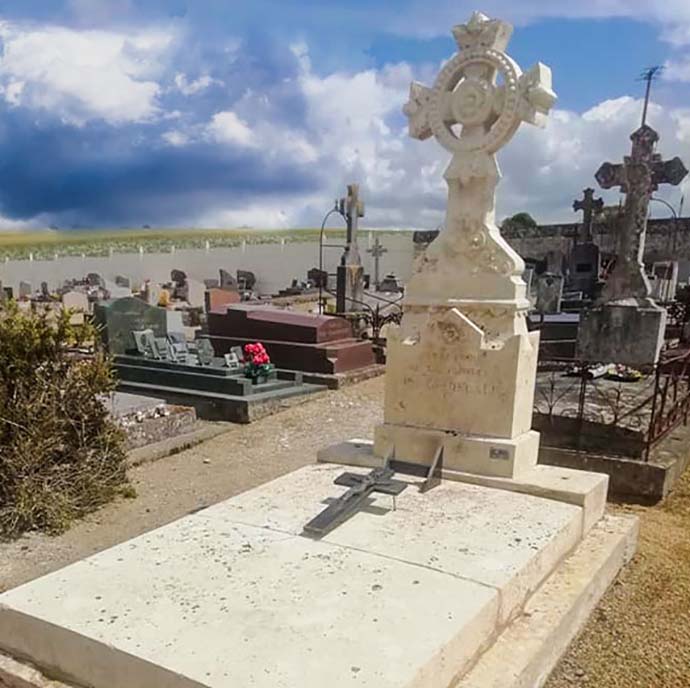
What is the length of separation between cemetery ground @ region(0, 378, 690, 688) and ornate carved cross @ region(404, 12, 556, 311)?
5.45 ft

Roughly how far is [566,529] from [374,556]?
110 centimetres

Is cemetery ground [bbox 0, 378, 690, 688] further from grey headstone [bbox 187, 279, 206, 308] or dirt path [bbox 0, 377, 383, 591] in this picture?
grey headstone [bbox 187, 279, 206, 308]

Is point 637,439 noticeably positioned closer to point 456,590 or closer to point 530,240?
point 456,590

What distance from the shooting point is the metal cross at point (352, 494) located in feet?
10.2

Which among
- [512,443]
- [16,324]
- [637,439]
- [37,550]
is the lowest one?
[37,550]

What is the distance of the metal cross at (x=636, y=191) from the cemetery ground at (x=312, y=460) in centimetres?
453

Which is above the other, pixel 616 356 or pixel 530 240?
pixel 530 240

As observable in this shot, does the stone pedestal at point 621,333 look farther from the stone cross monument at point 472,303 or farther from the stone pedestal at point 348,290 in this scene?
the stone pedestal at point 348,290

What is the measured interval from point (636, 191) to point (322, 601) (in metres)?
9.71

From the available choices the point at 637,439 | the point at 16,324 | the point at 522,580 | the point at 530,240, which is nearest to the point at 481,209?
the point at 522,580

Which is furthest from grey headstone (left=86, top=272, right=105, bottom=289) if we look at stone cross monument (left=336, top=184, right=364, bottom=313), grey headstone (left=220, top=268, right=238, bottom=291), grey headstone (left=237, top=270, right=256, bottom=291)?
stone cross monument (left=336, top=184, right=364, bottom=313)

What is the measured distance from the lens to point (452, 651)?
86.4 inches

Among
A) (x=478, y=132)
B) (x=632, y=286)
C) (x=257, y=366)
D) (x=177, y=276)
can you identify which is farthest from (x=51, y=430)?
(x=177, y=276)

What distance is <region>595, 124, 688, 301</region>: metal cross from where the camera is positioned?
9.92m
